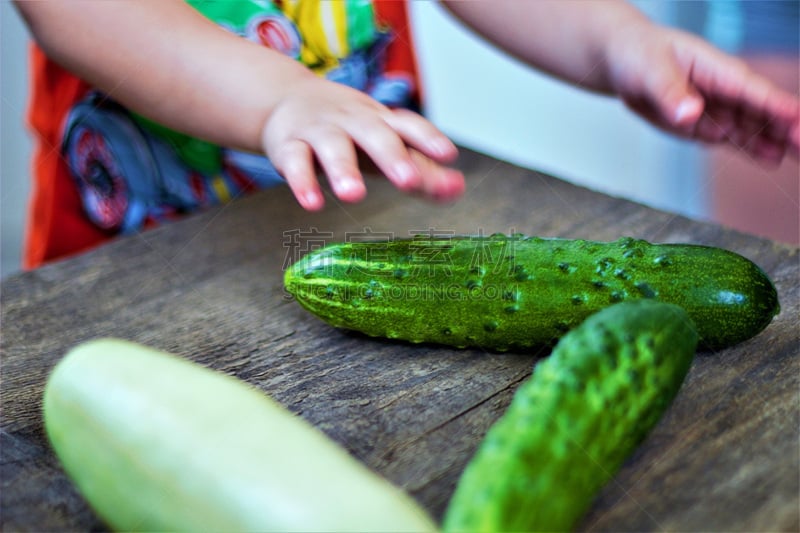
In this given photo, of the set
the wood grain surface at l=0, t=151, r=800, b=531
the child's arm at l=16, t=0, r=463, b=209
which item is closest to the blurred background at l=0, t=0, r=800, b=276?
the wood grain surface at l=0, t=151, r=800, b=531

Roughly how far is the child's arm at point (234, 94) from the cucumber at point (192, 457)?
0.88 feet

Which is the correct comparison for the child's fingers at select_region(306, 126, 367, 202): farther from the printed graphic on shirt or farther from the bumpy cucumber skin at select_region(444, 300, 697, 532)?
the printed graphic on shirt

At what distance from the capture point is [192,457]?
569mm

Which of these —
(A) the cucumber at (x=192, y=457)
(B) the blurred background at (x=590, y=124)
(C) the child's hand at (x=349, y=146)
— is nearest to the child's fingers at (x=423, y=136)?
(C) the child's hand at (x=349, y=146)

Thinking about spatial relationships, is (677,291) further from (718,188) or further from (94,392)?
(718,188)

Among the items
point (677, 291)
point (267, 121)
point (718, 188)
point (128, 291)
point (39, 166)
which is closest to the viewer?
point (677, 291)

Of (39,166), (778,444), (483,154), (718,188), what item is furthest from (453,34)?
(778,444)

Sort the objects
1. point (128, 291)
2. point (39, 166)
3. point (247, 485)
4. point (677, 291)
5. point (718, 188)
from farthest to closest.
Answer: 1. point (718, 188)
2. point (39, 166)
3. point (128, 291)
4. point (677, 291)
5. point (247, 485)

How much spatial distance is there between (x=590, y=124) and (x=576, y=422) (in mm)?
2409

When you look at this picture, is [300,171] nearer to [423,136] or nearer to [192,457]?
[423,136]

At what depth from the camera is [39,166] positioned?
142 centimetres

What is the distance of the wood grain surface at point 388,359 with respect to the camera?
67 centimetres

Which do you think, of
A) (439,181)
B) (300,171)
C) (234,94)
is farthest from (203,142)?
(439,181)

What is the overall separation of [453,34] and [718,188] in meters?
1.08
